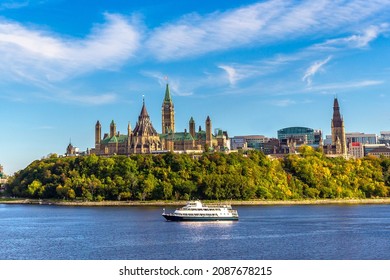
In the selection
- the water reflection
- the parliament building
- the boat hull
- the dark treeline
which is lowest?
the water reflection

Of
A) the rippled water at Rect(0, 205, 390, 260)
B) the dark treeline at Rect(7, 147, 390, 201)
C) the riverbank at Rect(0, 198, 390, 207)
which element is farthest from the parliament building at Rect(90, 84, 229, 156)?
the rippled water at Rect(0, 205, 390, 260)

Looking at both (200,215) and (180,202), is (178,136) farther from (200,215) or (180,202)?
(200,215)

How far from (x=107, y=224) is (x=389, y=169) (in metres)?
96.0

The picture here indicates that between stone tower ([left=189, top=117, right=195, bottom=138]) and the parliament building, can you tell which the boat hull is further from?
stone tower ([left=189, top=117, right=195, bottom=138])

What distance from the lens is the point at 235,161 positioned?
13312cm

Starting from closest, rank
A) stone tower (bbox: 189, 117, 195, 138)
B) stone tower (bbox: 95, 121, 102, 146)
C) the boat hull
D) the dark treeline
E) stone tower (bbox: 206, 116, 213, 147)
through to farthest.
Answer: the boat hull < the dark treeline < stone tower (bbox: 206, 116, 213, 147) < stone tower (bbox: 189, 117, 195, 138) < stone tower (bbox: 95, 121, 102, 146)

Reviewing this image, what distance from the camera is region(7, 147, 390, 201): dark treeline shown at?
399ft

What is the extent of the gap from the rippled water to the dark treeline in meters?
32.9

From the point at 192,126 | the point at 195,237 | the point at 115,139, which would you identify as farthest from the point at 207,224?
the point at 192,126

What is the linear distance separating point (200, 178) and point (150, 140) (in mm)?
54042

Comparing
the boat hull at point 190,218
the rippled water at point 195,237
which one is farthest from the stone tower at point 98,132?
the boat hull at point 190,218

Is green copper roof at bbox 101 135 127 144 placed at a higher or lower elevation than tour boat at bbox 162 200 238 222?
higher

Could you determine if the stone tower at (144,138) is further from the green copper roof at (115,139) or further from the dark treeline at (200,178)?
the dark treeline at (200,178)

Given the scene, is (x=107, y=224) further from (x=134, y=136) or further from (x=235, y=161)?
(x=134, y=136)
